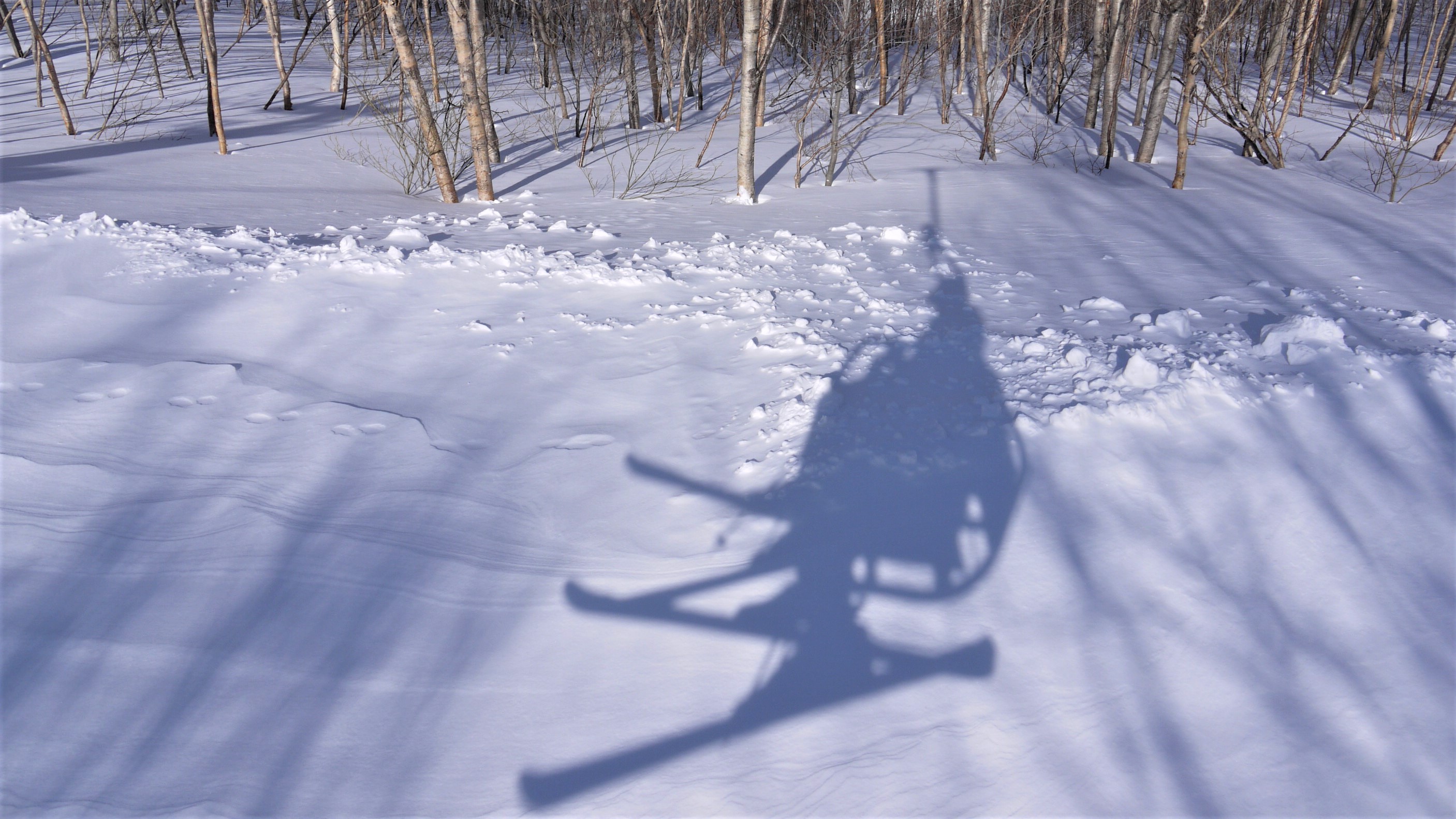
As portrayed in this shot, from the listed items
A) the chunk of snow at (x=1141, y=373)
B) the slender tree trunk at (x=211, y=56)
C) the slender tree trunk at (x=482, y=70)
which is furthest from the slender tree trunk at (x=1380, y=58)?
the slender tree trunk at (x=211, y=56)

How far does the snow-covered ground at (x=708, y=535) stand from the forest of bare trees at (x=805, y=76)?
14.3 feet

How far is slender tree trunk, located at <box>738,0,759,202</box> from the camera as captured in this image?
8383 millimetres

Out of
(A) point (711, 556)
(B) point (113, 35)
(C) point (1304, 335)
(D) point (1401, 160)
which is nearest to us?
(A) point (711, 556)

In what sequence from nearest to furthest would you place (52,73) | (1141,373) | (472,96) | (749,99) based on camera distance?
(1141,373)
(472,96)
(749,99)
(52,73)

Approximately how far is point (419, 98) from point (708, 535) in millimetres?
6880

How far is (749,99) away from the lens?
8773 millimetres

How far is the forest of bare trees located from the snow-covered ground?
14.3ft

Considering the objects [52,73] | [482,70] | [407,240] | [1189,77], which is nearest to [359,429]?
[407,240]

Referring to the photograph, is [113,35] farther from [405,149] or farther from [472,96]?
[472,96]

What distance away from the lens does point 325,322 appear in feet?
16.1

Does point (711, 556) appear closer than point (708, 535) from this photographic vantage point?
Yes

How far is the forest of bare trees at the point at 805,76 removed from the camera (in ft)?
31.9

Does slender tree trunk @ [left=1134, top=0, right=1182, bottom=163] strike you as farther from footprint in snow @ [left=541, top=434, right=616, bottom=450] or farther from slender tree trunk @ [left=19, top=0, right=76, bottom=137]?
slender tree trunk @ [left=19, top=0, right=76, bottom=137]

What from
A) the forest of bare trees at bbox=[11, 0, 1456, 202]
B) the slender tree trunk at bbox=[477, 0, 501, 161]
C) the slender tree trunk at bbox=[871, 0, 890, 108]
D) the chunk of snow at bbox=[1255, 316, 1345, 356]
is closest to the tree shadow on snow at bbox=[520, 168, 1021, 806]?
the chunk of snow at bbox=[1255, 316, 1345, 356]
